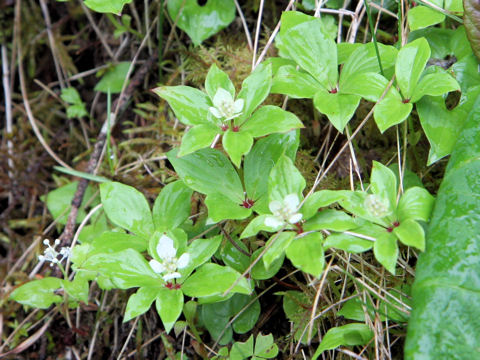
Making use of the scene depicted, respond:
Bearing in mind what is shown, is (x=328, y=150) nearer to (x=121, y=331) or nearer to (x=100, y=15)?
(x=121, y=331)

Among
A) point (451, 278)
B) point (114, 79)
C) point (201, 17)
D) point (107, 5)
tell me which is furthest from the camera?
point (114, 79)

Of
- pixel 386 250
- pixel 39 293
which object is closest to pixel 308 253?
pixel 386 250

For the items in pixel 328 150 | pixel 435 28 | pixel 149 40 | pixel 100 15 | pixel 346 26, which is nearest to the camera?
pixel 435 28

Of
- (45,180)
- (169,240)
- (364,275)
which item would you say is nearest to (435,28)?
(364,275)

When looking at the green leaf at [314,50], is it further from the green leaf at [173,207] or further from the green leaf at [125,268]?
the green leaf at [125,268]

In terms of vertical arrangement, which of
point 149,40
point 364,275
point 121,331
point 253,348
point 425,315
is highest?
point 149,40

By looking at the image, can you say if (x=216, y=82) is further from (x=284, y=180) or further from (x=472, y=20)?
(x=472, y=20)

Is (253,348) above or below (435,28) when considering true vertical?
below
